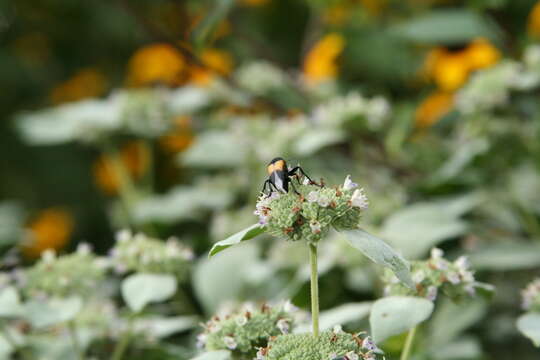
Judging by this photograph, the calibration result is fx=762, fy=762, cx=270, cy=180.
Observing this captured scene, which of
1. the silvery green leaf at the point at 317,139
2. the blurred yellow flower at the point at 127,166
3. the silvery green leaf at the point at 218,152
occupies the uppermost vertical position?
the blurred yellow flower at the point at 127,166

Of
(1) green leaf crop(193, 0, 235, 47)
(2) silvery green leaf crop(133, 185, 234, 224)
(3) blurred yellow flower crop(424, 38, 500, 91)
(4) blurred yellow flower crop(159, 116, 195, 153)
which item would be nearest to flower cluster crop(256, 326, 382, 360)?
(1) green leaf crop(193, 0, 235, 47)

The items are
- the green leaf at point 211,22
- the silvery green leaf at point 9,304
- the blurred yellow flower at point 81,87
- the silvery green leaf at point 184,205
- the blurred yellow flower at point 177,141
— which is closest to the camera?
the silvery green leaf at point 9,304

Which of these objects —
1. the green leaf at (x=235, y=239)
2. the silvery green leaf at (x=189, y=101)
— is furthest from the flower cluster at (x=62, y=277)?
the silvery green leaf at (x=189, y=101)

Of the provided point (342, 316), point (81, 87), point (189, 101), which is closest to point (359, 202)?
point (342, 316)

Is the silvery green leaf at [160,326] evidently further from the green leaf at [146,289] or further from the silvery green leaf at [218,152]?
the silvery green leaf at [218,152]

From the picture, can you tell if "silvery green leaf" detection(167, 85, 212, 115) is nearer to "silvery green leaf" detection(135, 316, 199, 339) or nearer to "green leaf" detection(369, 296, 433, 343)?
"silvery green leaf" detection(135, 316, 199, 339)
